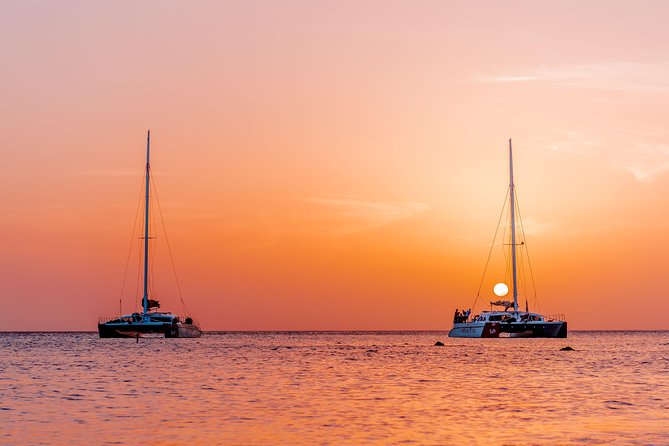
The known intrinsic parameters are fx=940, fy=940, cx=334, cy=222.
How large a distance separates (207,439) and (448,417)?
10980 millimetres

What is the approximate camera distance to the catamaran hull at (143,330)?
561ft

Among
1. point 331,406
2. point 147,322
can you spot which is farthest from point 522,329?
point 331,406

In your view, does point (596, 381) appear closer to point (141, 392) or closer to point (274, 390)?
point (274, 390)

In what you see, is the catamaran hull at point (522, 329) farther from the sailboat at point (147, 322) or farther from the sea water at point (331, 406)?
the sea water at point (331, 406)

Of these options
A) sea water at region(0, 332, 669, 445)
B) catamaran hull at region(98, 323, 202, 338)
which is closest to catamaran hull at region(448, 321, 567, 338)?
catamaran hull at region(98, 323, 202, 338)

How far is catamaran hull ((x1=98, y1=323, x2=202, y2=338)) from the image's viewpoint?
171000mm

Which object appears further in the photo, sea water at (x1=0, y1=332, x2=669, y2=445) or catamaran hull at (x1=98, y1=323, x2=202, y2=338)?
catamaran hull at (x1=98, y1=323, x2=202, y2=338)

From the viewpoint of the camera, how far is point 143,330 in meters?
171

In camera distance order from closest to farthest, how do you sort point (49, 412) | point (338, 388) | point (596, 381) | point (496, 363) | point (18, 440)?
point (18, 440), point (49, 412), point (338, 388), point (596, 381), point (496, 363)

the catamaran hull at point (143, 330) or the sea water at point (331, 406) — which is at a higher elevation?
the catamaran hull at point (143, 330)

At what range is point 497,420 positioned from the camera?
36812 millimetres

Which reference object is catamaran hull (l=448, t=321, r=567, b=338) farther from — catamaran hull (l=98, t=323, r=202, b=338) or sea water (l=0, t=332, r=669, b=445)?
sea water (l=0, t=332, r=669, b=445)

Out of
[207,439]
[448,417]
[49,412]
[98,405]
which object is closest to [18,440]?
[207,439]

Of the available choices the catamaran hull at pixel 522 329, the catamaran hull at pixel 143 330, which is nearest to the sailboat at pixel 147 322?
the catamaran hull at pixel 143 330
